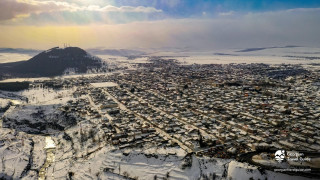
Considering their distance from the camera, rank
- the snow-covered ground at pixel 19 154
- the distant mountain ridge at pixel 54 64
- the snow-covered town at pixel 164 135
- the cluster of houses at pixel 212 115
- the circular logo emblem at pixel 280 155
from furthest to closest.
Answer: the distant mountain ridge at pixel 54 64 → the cluster of houses at pixel 212 115 → the snow-covered ground at pixel 19 154 → the snow-covered town at pixel 164 135 → the circular logo emblem at pixel 280 155

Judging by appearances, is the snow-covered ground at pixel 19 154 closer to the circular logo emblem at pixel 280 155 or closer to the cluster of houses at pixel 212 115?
the cluster of houses at pixel 212 115

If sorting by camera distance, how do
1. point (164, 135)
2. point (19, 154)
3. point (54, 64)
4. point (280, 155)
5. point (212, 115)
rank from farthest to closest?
point (54, 64), point (212, 115), point (164, 135), point (19, 154), point (280, 155)

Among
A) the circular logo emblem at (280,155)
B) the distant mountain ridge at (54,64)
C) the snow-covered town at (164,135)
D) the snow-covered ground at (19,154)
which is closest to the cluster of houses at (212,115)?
the snow-covered town at (164,135)

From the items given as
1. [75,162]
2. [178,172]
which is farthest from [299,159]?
[75,162]

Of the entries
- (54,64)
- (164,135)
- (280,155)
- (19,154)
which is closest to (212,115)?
(164,135)

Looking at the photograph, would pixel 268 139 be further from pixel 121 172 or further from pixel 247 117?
pixel 121 172

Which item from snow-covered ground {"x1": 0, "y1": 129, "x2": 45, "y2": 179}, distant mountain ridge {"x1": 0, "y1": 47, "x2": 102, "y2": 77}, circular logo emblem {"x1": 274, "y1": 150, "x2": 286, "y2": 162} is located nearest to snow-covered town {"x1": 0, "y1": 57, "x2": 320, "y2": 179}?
snow-covered ground {"x1": 0, "y1": 129, "x2": 45, "y2": 179}

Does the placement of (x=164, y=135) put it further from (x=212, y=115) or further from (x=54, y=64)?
(x=54, y=64)
